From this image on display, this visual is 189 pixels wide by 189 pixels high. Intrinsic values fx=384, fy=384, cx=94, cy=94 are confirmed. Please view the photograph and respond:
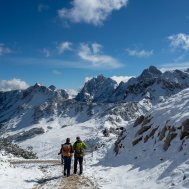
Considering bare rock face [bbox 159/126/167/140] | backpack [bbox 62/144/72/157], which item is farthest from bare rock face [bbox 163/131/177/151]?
backpack [bbox 62/144/72/157]

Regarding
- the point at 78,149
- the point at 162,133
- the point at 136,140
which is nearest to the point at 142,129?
the point at 136,140

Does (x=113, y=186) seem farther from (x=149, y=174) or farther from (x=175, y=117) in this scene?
(x=175, y=117)

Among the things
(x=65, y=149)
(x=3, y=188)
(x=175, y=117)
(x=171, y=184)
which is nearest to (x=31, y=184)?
(x=3, y=188)

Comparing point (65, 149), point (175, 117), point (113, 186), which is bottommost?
point (113, 186)

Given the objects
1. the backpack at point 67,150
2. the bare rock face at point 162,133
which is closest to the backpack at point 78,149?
the backpack at point 67,150

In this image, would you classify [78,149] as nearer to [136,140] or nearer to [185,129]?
[185,129]

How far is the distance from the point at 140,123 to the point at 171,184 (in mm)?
21293

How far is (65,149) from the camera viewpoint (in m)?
27.2

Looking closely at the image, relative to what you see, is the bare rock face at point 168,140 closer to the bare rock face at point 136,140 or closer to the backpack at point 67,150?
the bare rock face at point 136,140

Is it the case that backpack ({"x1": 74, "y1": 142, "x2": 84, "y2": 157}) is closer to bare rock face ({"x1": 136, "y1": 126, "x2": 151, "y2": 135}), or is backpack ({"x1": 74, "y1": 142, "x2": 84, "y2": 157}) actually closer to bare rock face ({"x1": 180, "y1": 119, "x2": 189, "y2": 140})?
bare rock face ({"x1": 180, "y1": 119, "x2": 189, "y2": 140})

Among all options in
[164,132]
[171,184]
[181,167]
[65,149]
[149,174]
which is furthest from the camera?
[164,132]

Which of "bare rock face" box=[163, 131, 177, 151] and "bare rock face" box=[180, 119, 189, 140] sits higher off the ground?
"bare rock face" box=[180, 119, 189, 140]

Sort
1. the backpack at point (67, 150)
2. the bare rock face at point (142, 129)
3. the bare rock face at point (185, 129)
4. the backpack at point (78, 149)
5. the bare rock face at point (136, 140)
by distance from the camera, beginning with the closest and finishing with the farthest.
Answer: the bare rock face at point (185, 129) → the backpack at point (67, 150) → the backpack at point (78, 149) → the bare rock face at point (136, 140) → the bare rock face at point (142, 129)

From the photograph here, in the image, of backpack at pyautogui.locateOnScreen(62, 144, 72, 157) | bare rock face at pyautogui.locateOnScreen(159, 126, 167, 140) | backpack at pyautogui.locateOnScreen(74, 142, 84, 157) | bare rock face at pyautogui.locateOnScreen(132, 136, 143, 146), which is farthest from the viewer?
bare rock face at pyautogui.locateOnScreen(132, 136, 143, 146)
